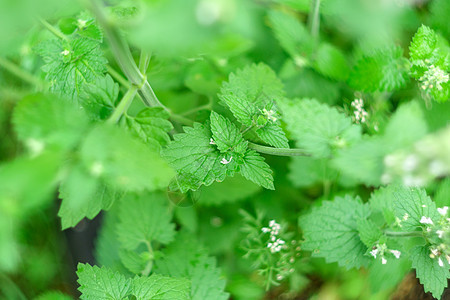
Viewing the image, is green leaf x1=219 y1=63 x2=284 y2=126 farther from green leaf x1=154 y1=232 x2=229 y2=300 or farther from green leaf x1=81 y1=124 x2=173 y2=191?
green leaf x1=154 y1=232 x2=229 y2=300

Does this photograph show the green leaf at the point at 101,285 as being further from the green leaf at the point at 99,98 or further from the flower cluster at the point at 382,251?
the flower cluster at the point at 382,251

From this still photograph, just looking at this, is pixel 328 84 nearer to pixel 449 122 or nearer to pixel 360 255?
pixel 449 122

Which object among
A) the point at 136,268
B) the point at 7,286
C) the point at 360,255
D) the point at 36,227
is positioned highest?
the point at 360,255

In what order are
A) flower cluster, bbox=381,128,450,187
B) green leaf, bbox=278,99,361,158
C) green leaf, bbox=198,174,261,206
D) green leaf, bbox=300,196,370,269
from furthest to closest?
green leaf, bbox=198,174,261,206, green leaf, bbox=300,196,370,269, green leaf, bbox=278,99,361,158, flower cluster, bbox=381,128,450,187

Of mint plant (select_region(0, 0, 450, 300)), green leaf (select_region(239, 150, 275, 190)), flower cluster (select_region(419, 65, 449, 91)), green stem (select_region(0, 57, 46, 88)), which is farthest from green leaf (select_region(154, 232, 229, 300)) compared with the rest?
flower cluster (select_region(419, 65, 449, 91))

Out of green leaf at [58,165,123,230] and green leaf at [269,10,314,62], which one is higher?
green leaf at [269,10,314,62]

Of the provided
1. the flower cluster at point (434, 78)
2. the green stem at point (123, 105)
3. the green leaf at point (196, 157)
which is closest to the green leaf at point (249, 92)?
the green leaf at point (196, 157)

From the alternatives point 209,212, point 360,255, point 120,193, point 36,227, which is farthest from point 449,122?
point 36,227

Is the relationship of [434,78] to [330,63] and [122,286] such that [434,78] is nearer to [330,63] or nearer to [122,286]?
[330,63]

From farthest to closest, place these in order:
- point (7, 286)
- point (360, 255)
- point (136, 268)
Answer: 1. point (7, 286)
2. point (136, 268)
3. point (360, 255)
